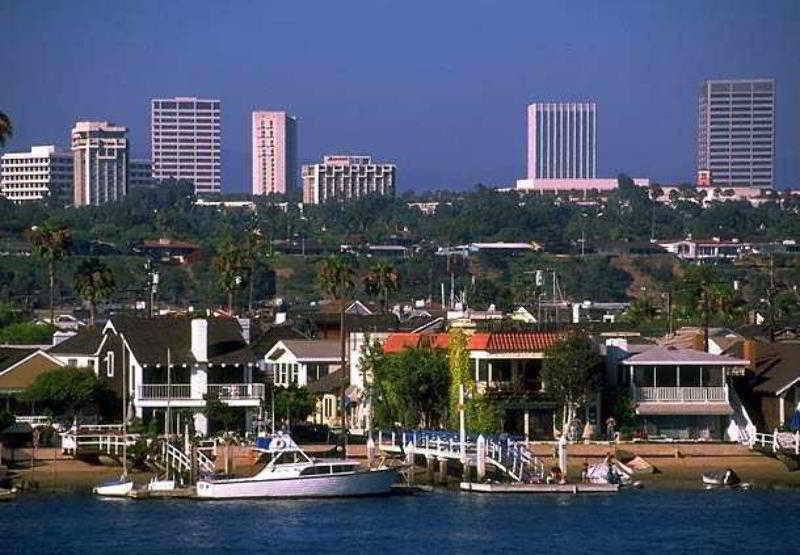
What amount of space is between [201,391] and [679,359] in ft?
50.4

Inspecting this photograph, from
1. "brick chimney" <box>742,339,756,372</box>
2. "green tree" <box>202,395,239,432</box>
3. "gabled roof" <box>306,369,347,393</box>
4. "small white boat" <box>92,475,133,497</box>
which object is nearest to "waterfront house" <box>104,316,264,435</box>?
"green tree" <box>202,395,239,432</box>

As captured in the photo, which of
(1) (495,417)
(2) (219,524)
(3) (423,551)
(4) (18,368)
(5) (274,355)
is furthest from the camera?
(5) (274,355)

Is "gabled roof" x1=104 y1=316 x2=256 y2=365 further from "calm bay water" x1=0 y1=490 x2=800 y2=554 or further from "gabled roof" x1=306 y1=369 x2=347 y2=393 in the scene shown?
"calm bay water" x1=0 y1=490 x2=800 y2=554

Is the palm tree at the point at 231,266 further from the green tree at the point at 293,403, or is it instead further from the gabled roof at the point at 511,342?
the gabled roof at the point at 511,342

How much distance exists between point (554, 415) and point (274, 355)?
1826cm

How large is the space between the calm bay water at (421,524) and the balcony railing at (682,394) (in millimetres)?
8891

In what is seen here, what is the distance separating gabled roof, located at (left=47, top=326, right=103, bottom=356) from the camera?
9100 cm

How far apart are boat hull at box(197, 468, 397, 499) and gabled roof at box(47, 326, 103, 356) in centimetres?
1933

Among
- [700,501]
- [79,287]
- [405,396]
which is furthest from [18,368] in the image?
[79,287]

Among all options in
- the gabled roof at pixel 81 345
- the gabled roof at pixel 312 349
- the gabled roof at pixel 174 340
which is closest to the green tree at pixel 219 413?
the gabled roof at pixel 174 340

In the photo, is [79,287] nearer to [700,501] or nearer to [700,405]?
[700,405]

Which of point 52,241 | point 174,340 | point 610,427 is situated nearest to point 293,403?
point 174,340

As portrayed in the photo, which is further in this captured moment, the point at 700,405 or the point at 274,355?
the point at 274,355

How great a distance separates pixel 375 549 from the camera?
204 feet
